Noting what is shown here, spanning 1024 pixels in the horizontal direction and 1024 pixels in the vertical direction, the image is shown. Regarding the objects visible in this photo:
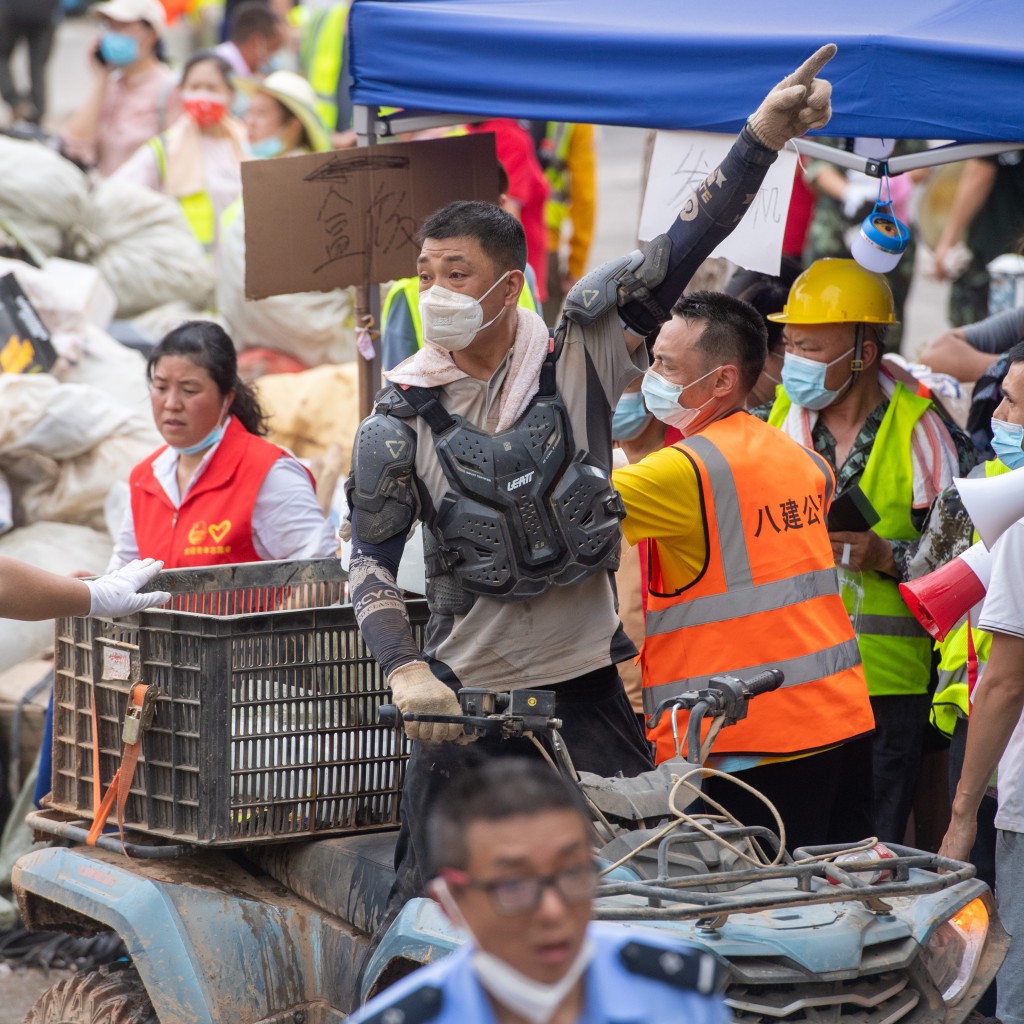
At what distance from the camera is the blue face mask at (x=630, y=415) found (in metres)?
4.66

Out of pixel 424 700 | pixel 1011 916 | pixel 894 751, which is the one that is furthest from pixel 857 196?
pixel 424 700

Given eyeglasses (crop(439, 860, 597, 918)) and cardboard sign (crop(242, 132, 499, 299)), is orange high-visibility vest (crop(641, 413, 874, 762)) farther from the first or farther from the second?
eyeglasses (crop(439, 860, 597, 918))

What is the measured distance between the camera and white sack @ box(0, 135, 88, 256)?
8445 mm

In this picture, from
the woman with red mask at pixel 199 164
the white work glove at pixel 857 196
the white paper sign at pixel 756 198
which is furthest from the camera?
the woman with red mask at pixel 199 164

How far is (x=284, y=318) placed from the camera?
8438 mm

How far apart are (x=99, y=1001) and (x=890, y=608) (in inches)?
94.0

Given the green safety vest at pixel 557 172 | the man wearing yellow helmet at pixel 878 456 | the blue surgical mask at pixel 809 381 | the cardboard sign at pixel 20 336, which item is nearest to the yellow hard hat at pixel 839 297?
the man wearing yellow helmet at pixel 878 456

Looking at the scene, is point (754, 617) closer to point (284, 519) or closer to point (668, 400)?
point (668, 400)

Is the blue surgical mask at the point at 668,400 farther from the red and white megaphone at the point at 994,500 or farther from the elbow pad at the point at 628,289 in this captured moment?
the red and white megaphone at the point at 994,500

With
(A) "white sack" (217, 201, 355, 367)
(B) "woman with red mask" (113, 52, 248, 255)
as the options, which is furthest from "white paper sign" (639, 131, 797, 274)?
(B) "woman with red mask" (113, 52, 248, 255)

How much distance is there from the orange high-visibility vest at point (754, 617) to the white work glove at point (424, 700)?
85cm

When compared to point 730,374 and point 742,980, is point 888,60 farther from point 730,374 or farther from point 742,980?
point 742,980

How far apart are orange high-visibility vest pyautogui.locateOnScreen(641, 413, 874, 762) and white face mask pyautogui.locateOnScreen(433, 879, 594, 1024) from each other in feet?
6.30

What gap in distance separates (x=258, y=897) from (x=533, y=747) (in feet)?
2.94
